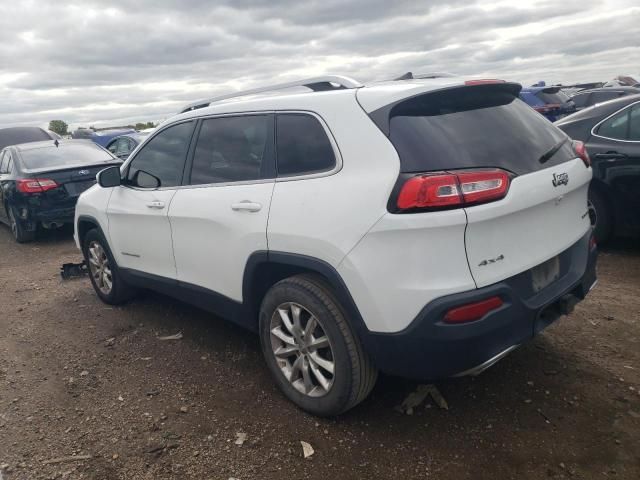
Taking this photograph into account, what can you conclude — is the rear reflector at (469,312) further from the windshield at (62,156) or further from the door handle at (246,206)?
the windshield at (62,156)

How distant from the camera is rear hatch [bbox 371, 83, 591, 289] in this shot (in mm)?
2512

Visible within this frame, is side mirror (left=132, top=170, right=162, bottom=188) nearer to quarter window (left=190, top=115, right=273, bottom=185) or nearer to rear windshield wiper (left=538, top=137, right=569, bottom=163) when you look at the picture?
quarter window (left=190, top=115, right=273, bottom=185)

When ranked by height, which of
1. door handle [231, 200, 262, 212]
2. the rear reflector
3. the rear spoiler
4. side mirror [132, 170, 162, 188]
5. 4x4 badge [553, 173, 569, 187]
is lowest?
the rear reflector

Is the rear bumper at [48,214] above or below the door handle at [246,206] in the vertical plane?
below

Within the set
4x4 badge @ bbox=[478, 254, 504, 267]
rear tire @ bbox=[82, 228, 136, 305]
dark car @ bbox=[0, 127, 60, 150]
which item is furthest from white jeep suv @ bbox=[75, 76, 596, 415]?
dark car @ bbox=[0, 127, 60, 150]

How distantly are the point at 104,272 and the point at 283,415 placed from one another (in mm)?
2830

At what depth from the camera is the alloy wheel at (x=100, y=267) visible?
5199 millimetres

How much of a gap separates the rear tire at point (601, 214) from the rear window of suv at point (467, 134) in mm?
2762

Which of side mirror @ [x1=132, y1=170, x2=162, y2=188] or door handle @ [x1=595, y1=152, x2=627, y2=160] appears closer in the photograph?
side mirror @ [x1=132, y1=170, x2=162, y2=188]

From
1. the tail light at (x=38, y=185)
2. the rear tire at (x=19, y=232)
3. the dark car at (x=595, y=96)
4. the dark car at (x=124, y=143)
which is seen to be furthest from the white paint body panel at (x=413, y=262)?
the dark car at (x=124, y=143)

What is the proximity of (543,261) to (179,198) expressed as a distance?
2.40 metres

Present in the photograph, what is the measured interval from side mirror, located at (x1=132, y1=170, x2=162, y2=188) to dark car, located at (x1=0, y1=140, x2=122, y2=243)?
12.9ft

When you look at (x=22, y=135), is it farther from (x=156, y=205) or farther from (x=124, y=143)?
(x=156, y=205)

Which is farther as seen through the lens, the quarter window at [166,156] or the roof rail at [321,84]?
the quarter window at [166,156]
